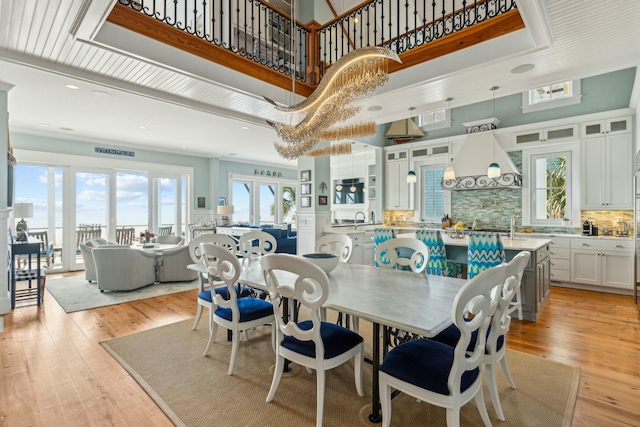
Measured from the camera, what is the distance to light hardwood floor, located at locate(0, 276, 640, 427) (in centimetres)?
205

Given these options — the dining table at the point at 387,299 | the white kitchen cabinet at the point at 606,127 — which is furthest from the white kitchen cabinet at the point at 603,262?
the dining table at the point at 387,299

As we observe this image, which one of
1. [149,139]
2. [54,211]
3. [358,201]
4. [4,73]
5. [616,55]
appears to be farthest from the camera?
[358,201]

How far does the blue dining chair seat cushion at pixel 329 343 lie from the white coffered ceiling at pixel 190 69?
111 inches

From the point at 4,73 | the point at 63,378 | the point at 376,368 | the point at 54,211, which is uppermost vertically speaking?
the point at 4,73

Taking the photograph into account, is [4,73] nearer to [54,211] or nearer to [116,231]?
[54,211]

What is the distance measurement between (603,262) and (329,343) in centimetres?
533

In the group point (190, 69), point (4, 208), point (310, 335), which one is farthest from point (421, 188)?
point (4, 208)

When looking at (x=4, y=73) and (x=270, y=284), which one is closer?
(x=270, y=284)

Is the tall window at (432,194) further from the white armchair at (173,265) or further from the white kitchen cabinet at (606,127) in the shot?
the white armchair at (173,265)

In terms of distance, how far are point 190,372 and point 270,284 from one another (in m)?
1.23

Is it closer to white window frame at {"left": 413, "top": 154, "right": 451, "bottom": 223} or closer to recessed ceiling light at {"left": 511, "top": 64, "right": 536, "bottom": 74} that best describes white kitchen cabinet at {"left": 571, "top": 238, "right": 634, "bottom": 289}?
white window frame at {"left": 413, "top": 154, "right": 451, "bottom": 223}

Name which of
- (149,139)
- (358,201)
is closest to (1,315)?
(149,139)

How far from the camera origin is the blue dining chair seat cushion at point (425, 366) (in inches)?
61.0

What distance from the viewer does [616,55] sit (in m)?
3.26
